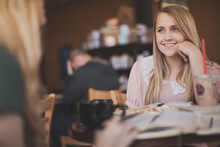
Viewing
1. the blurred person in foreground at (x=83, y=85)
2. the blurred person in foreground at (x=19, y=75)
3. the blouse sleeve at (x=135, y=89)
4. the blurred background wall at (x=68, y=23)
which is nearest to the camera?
the blurred person in foreground at (x=19, y=75)

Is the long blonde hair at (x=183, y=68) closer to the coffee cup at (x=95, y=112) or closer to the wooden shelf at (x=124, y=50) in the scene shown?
the coffee cup at (x=95, y=112)

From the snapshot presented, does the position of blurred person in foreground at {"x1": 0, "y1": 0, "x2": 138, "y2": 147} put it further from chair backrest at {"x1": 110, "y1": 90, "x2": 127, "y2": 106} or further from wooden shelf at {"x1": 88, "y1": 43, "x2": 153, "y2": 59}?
wooden shelf at {"x1": 88, "y1": 43, "x2": 153, "y2": 59}

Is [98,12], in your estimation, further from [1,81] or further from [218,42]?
[1,81]

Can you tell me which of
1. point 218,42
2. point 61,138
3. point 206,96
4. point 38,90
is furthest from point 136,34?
point 38,90

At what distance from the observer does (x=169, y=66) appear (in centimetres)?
144

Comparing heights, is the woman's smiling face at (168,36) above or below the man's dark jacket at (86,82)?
above

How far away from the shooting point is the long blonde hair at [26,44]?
2.21ft

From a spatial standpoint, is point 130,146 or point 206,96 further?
point 206,96

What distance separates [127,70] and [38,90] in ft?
11.0

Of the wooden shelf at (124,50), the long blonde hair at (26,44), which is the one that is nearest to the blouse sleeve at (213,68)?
the long blonde hair at (26,44)

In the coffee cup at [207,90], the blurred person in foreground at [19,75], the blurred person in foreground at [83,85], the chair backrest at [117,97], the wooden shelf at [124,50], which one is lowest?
the blurred person in foreground at [83,85]

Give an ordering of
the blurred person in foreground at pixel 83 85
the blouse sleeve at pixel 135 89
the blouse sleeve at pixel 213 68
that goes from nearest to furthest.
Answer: the blouse sleeve at pixel 213 68 → the blouse sleeve at pixel 135 89 → the blurred person in foreground at pixel 83 85

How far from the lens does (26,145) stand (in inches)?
25.8

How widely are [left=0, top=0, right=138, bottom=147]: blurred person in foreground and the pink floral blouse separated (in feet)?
2.34
